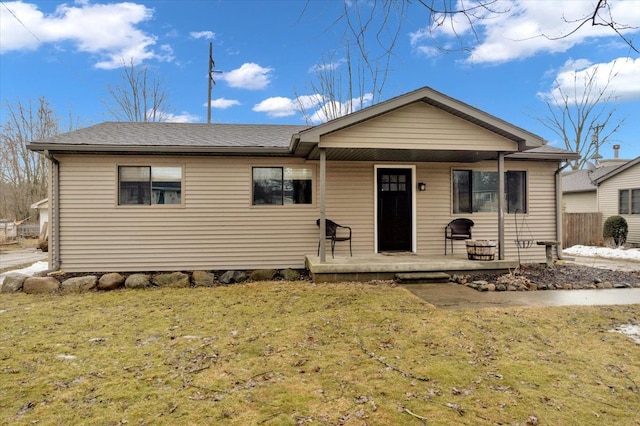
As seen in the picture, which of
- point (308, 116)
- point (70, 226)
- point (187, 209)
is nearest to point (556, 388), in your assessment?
point (187, 209)

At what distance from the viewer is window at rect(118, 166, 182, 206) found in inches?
307

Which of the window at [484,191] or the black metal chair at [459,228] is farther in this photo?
the window at [484,191]

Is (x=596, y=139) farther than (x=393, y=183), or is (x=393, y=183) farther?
(x=596, y=139)

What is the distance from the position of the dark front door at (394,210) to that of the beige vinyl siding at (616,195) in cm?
1230

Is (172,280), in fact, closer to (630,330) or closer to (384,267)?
(384,267)

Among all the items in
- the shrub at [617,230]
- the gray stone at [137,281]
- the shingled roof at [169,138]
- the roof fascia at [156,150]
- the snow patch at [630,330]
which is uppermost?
the shingled roof at [169,138]

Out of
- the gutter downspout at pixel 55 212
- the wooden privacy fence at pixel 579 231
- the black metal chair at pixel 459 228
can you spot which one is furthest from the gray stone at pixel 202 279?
the wooden privacy fence at pixel 579 231

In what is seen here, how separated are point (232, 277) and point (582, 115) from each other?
25.6m

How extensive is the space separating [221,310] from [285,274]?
260cm

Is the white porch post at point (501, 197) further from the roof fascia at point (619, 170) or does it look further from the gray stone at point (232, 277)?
the roof fascia at point (619, 170)

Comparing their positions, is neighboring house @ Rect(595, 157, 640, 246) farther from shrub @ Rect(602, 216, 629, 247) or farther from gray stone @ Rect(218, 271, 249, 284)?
gray stone @ Rect(218, 271, 249, 284)

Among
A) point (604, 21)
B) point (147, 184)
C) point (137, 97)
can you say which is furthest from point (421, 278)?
point (137, 97)

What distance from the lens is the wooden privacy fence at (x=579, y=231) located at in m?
15.1

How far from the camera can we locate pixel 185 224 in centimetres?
791
